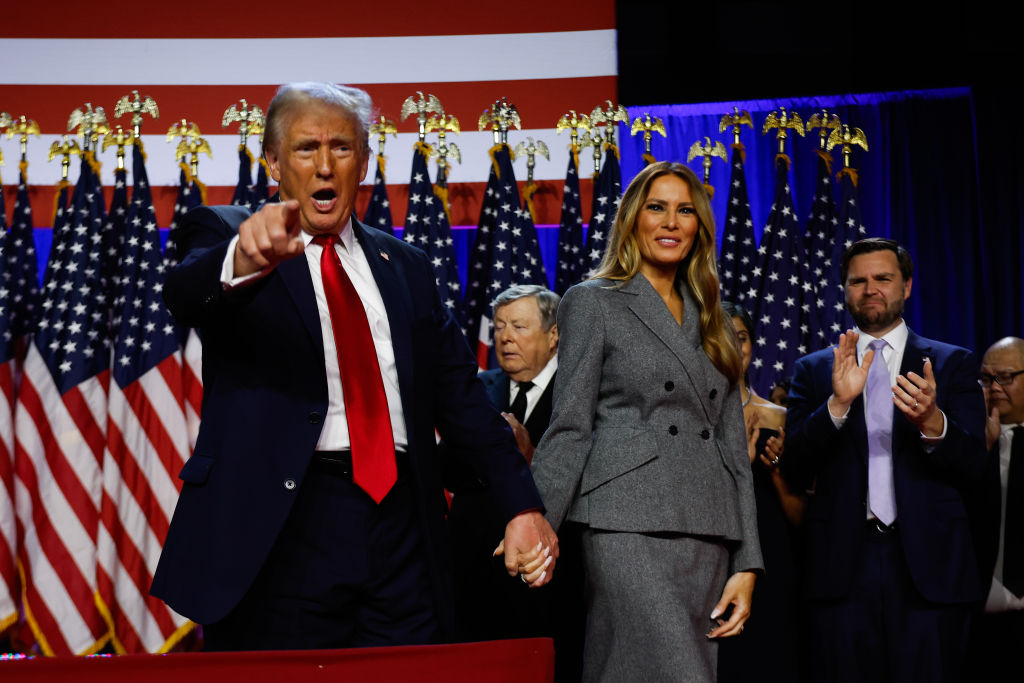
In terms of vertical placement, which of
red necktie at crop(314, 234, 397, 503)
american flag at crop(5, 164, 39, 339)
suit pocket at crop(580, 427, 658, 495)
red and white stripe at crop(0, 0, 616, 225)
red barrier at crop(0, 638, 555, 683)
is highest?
red and white stripe at crop(0, 0, 616, 225)

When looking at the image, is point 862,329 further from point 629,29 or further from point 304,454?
point 629,29

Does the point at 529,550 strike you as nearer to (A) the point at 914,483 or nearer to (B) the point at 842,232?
(A) the point at 914,483

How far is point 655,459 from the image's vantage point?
8.09ft

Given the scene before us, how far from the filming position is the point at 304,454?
1770 mm

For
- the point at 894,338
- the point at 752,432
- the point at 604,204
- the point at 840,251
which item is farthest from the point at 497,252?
the point at 894,338

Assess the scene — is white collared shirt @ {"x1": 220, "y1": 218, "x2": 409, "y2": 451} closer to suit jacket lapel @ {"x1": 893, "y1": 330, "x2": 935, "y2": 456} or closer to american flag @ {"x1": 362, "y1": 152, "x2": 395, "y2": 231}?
suit jacket lapel @ {"x1": 893, "y1": 330, "x2": 935, "y2": 456}

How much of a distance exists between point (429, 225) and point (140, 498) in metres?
2.07

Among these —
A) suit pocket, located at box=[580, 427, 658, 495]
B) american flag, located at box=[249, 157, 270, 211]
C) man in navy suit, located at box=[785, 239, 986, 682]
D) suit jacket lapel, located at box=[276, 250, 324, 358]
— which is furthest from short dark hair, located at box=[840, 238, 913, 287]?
american flag, located at box=[249, 157, 270, 211]

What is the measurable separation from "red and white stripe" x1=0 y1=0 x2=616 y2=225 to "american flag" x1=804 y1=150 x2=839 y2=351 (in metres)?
1.30

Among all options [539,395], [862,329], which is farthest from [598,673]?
[862,329]

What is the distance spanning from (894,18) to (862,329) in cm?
300

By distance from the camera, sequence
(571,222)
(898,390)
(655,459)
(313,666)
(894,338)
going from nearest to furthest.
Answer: (313,666) → (655,459) → (898,390) → (894,338) → (571,222)

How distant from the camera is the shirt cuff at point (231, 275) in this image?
1645 millimetres

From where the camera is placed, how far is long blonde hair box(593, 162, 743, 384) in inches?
105
